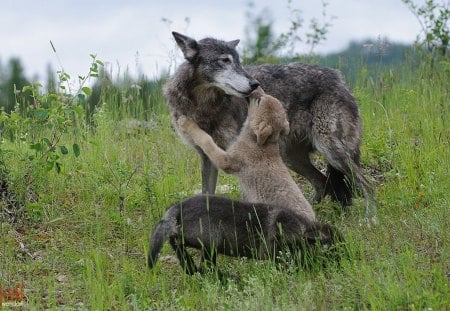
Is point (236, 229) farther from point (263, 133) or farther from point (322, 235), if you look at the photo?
point (263, 133)

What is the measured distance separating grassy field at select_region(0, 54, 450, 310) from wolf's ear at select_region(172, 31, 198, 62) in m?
1.26

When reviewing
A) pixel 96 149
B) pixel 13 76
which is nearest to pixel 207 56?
pixel 96 149

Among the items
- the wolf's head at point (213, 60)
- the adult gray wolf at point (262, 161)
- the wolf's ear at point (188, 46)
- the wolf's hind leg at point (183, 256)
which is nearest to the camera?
the wolf's hind leg at point (183, 256)

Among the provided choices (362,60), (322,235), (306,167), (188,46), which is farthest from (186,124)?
(362,60)

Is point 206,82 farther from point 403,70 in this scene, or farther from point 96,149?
point 403,70

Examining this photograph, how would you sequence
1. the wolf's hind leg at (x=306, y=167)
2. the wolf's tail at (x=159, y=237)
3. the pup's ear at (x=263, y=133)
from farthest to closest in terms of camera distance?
the wolf's hind leg at (x=306, y=167) → the pup's ear at (x=263, y=133) → the wolf's tail at (x=159, y=237)

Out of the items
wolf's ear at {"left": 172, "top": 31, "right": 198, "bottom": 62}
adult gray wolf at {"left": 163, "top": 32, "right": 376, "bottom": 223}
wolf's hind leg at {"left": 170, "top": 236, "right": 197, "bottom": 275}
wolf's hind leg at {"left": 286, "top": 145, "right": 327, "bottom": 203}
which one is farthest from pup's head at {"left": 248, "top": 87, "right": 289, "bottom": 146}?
wolf's hind leg at {"left": 286, "top": 145, "right": 327, "bottom": 203}

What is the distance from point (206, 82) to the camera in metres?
7.59

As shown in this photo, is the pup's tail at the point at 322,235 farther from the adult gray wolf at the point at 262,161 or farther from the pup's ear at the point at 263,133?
the pup's ear at the point at 263,133

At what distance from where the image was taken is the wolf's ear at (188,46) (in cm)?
752

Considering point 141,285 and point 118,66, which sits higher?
point 118,66

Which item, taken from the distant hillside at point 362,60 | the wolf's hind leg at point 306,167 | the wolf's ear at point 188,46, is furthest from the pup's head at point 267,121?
the distant hillside at point 362,60

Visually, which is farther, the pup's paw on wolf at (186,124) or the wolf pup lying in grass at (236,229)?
the pup's paw on wolf at (186,124)

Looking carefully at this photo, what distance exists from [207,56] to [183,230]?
2402 millimetres
